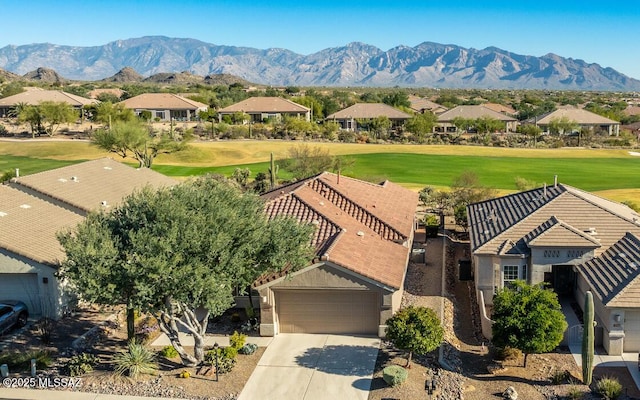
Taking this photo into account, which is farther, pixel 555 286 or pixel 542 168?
pixel 542 168

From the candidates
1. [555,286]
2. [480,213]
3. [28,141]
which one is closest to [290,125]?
[28,141]

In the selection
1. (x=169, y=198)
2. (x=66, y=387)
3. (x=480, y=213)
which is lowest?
(x=66, y=387)

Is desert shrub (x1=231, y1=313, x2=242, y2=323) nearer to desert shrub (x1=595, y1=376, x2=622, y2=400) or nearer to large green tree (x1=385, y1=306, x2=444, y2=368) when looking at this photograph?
large green tree (x1=385, y1=306, x2=444, y2=368)

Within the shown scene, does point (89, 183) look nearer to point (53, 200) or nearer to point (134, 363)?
point (53, 200)

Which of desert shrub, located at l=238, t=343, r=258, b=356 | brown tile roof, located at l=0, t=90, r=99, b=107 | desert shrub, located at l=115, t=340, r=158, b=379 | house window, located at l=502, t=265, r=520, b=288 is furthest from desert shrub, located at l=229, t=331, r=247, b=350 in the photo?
brown tile roof, located at l=0, t=90, r=99, b=107

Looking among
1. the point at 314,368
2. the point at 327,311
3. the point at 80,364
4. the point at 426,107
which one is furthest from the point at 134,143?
the point at 426,107

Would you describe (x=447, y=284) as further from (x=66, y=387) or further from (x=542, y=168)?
(x=542, y=168)

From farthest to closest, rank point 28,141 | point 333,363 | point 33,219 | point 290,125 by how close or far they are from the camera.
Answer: point 290,125, point 28,141, point 33,219, point 333,363
